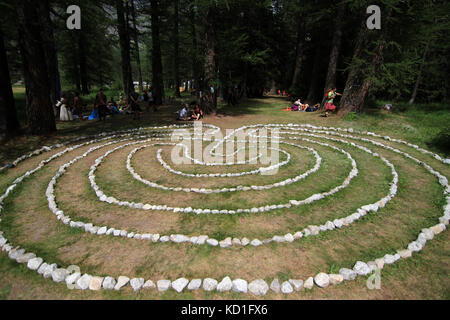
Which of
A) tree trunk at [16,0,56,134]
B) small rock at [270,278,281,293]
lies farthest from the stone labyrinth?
tree trunk at [16,0,56,134]

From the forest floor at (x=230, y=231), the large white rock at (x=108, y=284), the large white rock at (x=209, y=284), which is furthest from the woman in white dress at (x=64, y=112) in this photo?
the large white rock at (x=209, y=284)

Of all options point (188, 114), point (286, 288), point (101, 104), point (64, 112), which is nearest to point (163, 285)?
point (286, 288)

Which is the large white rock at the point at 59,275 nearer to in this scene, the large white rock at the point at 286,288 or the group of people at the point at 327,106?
the large white rock at the point at 286,288

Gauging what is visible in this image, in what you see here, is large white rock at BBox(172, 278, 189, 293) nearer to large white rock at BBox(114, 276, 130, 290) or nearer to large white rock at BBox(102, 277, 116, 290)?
large white rock at BBox(114, 276, 130, 290)

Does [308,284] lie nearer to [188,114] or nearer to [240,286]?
[240,286]

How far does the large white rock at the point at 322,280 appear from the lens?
3643 mm

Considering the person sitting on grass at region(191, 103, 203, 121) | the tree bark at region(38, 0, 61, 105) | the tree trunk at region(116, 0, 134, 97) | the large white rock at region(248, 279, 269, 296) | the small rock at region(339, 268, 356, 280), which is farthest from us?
the tree trunk at region(116, 0, 134, 97)

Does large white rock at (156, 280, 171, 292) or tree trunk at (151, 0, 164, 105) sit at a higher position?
tree trunk at (151, 0, 164, 105)

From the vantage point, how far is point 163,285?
363cm

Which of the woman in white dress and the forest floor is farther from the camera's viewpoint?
the woman in white dress

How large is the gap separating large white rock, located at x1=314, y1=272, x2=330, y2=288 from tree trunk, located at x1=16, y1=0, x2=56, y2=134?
491 inches

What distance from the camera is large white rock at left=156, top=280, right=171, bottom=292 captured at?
361cm

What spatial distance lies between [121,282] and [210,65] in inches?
598
